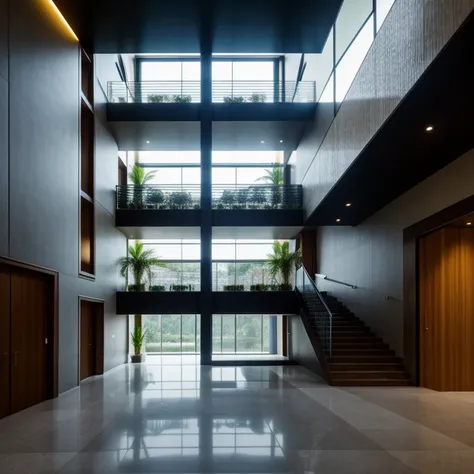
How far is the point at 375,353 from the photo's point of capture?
41.2ft

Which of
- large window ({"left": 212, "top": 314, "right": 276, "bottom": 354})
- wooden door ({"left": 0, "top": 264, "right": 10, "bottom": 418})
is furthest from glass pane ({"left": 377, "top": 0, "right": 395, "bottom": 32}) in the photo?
large window ({"left": 212, "top": 314, "right": 276, "bottom": 354})

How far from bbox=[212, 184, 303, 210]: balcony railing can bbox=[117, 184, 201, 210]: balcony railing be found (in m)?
0.87

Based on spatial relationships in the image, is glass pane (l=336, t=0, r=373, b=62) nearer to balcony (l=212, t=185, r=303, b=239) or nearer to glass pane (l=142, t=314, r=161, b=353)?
balcony (l=212, t=185, r=303, b=239)

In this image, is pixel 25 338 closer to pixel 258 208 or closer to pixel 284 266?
pixel 258 208

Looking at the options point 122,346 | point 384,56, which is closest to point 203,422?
point 384,56

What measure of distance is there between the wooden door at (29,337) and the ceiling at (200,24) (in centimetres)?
580

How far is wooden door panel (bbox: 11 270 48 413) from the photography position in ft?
28.6

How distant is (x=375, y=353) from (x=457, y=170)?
510 centimetres

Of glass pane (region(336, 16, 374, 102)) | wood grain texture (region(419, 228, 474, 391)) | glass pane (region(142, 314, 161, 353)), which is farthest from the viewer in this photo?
glass pane (region(142, 314, 161, 353))

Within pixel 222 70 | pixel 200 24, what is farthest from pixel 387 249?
pixel 222 70

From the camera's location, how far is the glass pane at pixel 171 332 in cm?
2406

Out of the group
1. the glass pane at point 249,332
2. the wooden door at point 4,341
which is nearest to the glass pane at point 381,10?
the wooden door at point 4,341

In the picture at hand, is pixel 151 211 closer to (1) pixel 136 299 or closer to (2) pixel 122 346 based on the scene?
(1) pixel 136 299

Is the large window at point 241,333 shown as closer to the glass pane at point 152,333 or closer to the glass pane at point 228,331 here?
the glass pane at point 228,331
